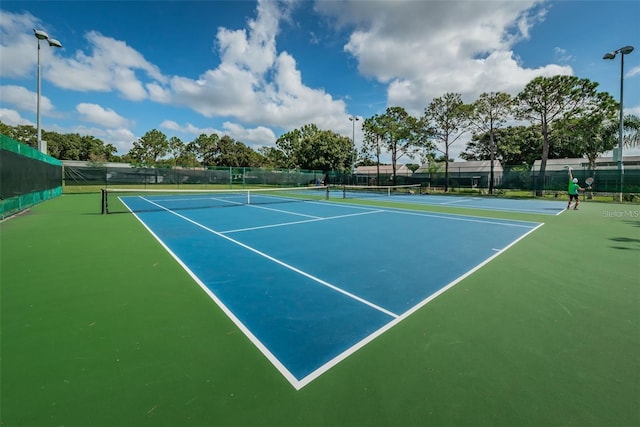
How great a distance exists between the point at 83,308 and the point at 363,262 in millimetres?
4022

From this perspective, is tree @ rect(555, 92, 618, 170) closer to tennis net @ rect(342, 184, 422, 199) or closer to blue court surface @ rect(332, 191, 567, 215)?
blue court surface @ rect(332, 191, 567, 215)

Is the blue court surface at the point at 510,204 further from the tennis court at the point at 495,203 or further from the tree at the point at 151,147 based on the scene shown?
the tree at the point at 151,147

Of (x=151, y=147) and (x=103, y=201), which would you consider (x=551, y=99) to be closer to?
(x=103, y=201)

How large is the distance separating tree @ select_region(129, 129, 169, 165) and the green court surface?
72.3m

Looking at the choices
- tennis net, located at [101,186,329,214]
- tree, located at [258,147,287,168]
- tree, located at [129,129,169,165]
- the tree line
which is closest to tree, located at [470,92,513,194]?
the tree line

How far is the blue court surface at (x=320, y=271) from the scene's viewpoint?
2949 millimetres

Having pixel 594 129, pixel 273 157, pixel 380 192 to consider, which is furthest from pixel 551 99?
pixel 273 157

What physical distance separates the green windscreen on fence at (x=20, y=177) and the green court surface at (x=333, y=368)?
23.7 ft

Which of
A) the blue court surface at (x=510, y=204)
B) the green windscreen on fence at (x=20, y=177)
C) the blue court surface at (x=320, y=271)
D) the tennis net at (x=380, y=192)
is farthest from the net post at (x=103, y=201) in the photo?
the blue court surface at (x=510, y=204)

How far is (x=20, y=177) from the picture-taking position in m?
11.4

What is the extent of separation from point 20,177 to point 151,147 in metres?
63.8

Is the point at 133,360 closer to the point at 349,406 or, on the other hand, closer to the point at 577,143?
the point at 349,406

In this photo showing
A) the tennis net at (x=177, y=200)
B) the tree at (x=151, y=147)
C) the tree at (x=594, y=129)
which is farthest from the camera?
the tree at (x=151, y=147)

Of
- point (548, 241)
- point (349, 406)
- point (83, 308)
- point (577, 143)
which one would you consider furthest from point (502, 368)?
point (577, 143)
